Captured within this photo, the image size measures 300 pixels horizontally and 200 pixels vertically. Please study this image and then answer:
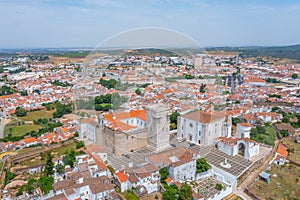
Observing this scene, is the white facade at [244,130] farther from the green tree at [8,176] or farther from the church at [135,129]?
the green tree at [8,176]

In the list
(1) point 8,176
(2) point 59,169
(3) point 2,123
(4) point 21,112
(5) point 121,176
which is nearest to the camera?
(5) point 121,176

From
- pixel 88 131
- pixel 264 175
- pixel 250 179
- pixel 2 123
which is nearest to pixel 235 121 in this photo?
pixel 264 175

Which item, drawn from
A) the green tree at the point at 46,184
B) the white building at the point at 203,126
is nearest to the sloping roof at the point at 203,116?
the white building at the point at 203,126

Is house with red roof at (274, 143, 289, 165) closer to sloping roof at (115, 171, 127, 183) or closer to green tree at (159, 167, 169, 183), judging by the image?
green tree at (159, 167, 169, 183)

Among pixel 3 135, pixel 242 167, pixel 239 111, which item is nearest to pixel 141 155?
pixel 242 167

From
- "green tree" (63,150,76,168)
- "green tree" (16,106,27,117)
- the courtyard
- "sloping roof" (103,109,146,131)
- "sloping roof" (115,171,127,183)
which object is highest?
"sloping roof" (103,109,146,131)

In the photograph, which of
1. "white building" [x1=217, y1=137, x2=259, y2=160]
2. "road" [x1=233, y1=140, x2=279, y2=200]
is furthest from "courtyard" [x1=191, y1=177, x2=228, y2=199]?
"white building" [x1=217, y1=137, x2=259, y2=160]

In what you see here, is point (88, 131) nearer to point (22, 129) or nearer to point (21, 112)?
point (22, 129)
